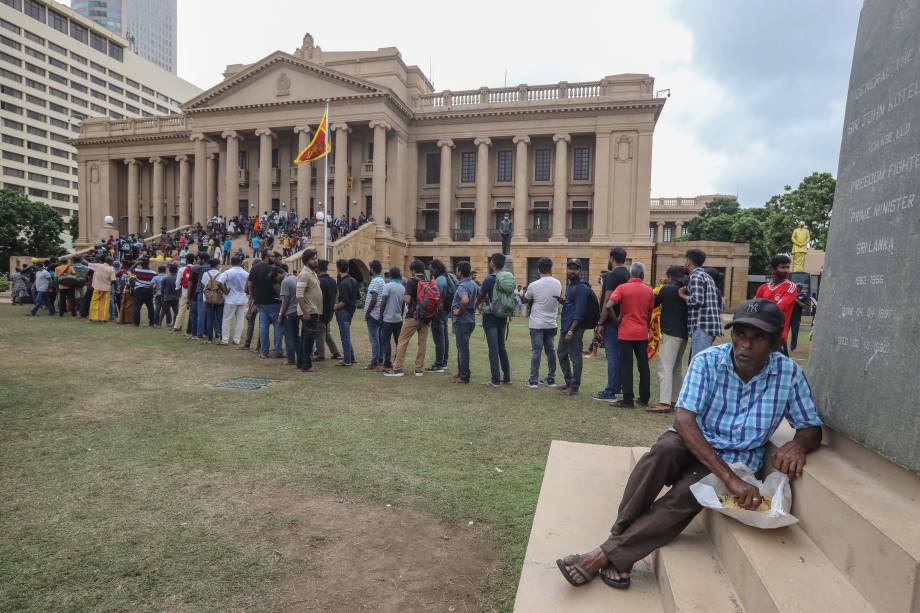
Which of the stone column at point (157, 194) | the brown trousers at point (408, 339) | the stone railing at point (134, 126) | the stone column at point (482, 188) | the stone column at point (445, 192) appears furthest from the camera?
the stone column at point (157, 194)

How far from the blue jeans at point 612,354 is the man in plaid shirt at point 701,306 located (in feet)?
3.35

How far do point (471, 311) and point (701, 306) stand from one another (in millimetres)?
3481

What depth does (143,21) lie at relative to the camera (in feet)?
417

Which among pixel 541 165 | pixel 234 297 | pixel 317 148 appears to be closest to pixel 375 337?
pixel 234 297

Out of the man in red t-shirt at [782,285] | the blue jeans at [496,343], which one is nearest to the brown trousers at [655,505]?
the blue jeans at [496,343]

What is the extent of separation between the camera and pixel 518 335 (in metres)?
16.1

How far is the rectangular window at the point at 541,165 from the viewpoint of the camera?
125 ft

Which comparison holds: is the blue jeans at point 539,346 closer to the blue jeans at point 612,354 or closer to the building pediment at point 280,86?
the blue jeans at point 612,354

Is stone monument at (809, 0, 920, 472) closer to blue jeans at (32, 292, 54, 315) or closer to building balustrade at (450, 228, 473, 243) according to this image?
blue jeans at (32, 292, 54, 315)

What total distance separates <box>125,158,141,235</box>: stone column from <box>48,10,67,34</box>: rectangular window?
41.9m

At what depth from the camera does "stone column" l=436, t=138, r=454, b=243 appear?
1476 inches

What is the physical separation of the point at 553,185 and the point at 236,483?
3585cm

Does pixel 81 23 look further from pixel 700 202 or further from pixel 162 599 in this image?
pixel 162 599

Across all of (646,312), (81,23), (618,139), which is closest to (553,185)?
(618,139)
